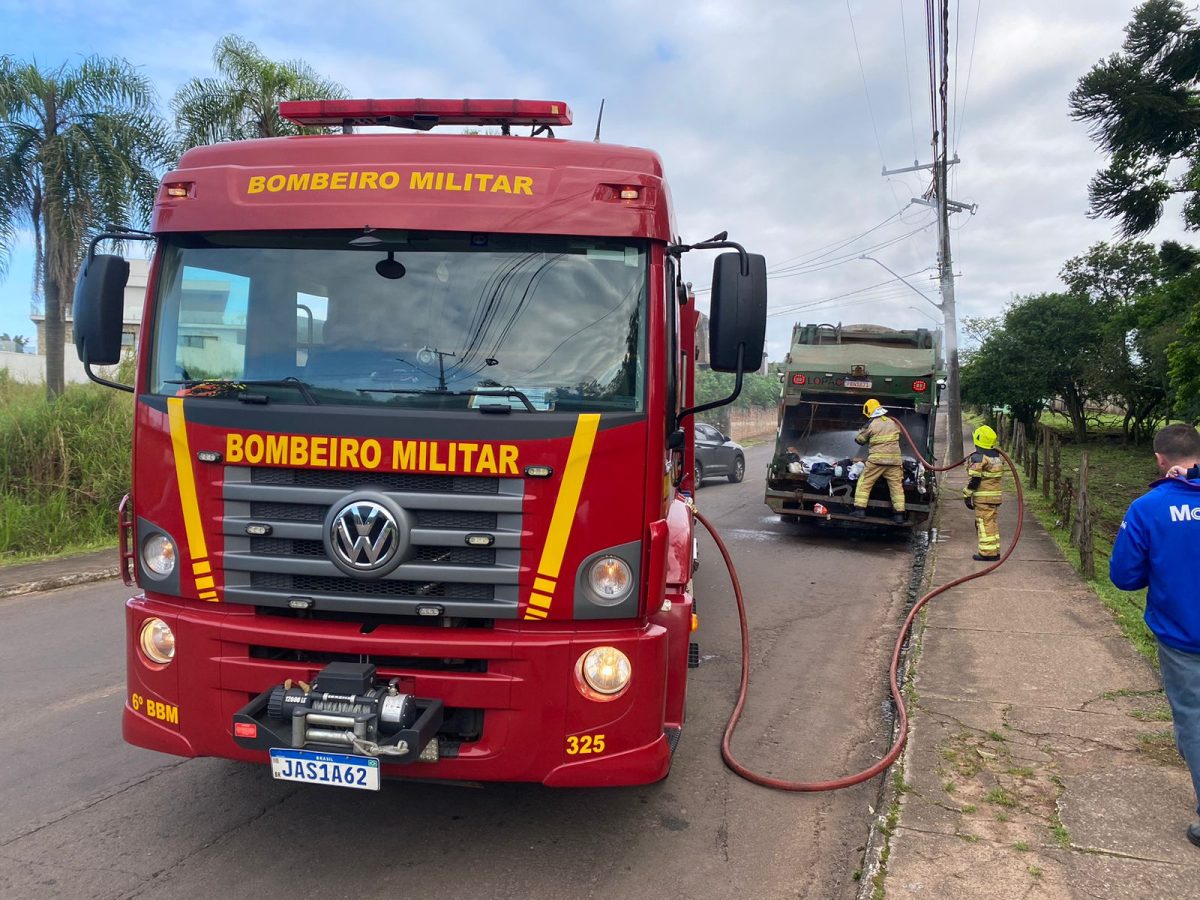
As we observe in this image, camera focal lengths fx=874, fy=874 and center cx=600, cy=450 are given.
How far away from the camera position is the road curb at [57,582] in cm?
820

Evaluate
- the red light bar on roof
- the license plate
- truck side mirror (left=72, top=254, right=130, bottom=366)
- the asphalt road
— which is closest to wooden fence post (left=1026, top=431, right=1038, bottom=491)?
the asphalt road

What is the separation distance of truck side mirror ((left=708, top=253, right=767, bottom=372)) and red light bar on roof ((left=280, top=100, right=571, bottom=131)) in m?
1.52

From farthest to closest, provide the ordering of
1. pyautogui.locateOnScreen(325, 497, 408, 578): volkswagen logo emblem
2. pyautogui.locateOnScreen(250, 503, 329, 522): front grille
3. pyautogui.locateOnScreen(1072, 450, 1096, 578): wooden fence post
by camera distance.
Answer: pyautogui.locateOnScreen(1072, 450, 1096, 578): wooden fence post, pyautogui.locateOnScreen(250, 503, 329, 522): front grille, pyautogui.locateOnScreen(325, 497, 408, 578): volkswagen logo emblem

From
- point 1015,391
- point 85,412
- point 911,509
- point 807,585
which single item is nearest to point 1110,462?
point 1015,391

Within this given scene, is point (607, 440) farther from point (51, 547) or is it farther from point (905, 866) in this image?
point (51, 547)

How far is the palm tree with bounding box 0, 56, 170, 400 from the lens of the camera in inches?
489

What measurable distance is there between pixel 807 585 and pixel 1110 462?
61.8 feet

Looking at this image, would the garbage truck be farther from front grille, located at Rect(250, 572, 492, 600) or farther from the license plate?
the license plate

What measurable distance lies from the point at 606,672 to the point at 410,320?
1.52 metres

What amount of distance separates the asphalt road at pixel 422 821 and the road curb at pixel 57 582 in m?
2.92

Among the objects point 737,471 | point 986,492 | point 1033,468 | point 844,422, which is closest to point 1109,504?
point 1033,468

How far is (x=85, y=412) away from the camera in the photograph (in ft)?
38.3

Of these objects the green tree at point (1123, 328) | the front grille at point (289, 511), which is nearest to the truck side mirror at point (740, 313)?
the front grille at point (289, 511)

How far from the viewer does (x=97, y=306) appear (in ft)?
11.9
